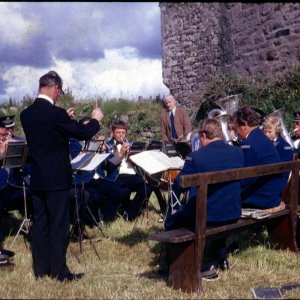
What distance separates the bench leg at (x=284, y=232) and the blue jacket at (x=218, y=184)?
1.10m

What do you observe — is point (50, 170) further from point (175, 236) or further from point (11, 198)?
point (11, 198)

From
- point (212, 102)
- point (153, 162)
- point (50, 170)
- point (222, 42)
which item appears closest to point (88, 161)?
point (153, 162)

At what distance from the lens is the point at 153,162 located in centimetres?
603

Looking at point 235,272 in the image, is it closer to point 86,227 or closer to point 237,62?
point 86,227

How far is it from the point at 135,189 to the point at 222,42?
23.2ft

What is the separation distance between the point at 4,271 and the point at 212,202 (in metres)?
2.18

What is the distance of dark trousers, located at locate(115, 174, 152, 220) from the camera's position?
8.14 m

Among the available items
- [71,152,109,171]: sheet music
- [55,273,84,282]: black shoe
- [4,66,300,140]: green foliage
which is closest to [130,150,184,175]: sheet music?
[71,152,109,171]: sheet music

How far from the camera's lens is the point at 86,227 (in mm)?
7730

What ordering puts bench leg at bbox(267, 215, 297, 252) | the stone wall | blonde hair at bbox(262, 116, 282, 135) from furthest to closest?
the stone wall → blonde hair at bbox(262, 116, 282, 135) → bench leg at bbox(267, 215, 297, 252)

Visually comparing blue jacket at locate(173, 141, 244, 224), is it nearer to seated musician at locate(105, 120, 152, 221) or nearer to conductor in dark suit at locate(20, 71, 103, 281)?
conductor in dark suit at locate(20, 71, 103, 281)

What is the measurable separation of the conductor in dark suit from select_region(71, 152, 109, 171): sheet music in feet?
2.77

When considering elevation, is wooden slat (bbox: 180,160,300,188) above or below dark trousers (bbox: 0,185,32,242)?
above

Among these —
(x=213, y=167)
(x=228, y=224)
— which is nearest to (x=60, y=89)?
(x=213, y=167)
